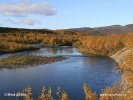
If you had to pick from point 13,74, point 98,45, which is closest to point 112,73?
point 13,74

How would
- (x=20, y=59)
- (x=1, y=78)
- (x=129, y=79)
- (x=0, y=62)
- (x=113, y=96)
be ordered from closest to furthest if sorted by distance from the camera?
(x=129, y=79)
(x=113, y=96)
(x=1, y=78)
(x=0, y=62)
(x=20, y=59)

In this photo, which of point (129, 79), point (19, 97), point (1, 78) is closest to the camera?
point (129, 79)

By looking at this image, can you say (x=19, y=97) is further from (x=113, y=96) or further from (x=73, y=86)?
(x=113, y=96)

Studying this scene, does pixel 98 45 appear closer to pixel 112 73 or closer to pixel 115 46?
pixel 115 46

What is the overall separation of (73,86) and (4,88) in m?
6.59

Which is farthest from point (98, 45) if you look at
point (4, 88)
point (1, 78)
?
point (4, 88)

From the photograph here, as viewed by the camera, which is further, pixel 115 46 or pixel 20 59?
pixel 115 46

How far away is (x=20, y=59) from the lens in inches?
1957

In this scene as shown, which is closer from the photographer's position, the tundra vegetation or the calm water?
the tundra vegetation

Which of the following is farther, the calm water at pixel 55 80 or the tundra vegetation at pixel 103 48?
the calm water at pixel 55 80

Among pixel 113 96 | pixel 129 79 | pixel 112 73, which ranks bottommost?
pixel 112 73

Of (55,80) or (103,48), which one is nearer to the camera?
(55,80)

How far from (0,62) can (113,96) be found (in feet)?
124

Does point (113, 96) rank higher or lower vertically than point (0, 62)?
higher
